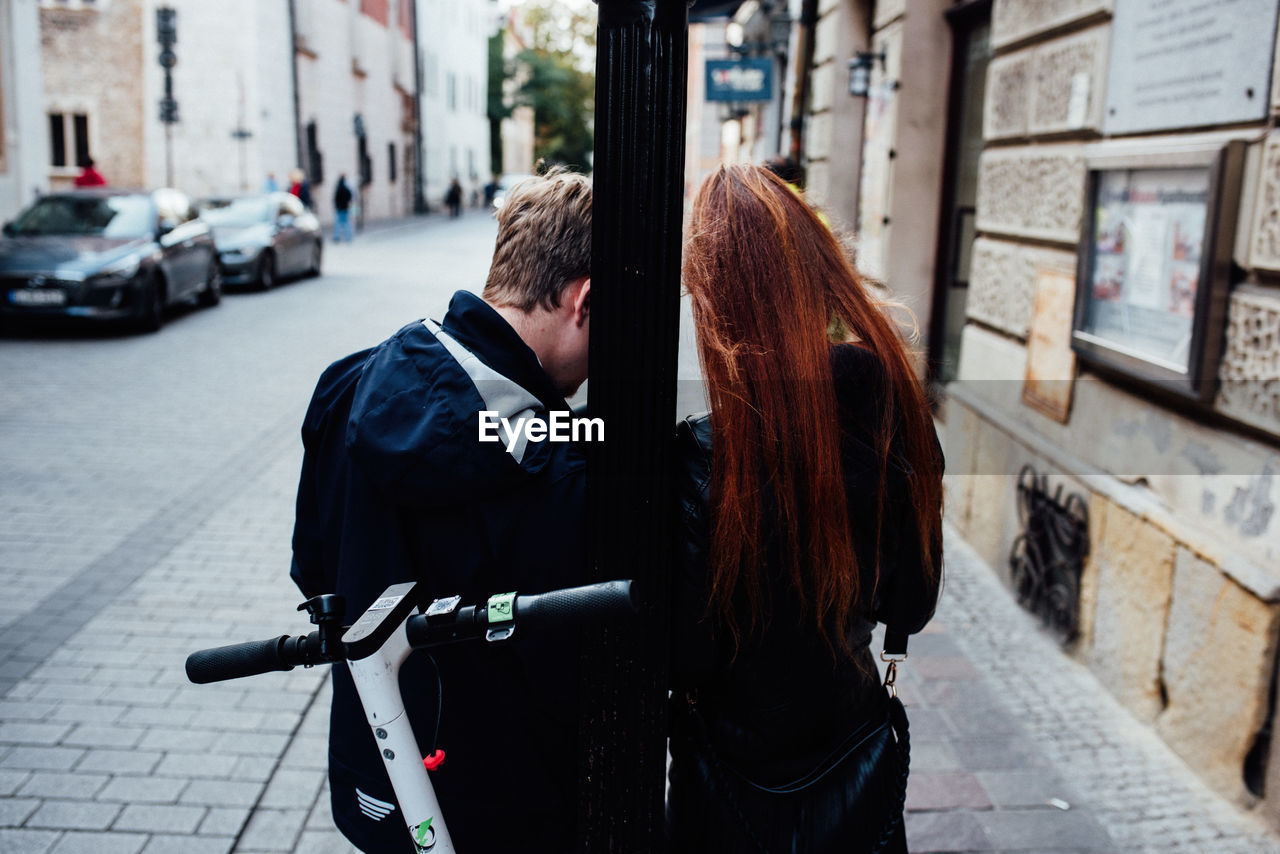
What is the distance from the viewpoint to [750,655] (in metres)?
1.58

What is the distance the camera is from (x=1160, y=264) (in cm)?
394

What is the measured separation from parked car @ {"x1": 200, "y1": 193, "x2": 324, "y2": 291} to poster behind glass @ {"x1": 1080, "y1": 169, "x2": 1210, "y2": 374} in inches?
568

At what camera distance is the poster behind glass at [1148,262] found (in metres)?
3.74

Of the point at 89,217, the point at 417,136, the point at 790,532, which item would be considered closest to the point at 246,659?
the point at 790,532

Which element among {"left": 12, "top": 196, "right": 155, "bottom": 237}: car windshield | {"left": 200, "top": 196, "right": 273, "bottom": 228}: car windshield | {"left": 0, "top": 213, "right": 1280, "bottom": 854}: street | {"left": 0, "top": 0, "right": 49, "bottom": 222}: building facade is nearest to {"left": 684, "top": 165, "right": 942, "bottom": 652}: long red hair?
{"left": 0, "top": 213, "right": 1280, "bottom": 854}: street

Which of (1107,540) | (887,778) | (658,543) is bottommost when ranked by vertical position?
(1107,540)

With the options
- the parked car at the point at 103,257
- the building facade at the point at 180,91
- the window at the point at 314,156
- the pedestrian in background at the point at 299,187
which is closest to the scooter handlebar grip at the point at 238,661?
the parked car at the point at 103,257

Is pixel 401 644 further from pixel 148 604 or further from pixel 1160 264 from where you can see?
pixel 148 604

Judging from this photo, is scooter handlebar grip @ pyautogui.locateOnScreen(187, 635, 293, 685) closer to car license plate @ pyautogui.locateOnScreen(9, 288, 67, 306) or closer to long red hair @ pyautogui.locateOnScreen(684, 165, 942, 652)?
long red hair @ pyautogui.locateOnScreen(684, 165, 942, 652)

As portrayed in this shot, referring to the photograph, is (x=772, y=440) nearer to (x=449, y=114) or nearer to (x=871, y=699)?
(x=871, y=699)

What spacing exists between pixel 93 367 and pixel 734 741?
10.2 meters

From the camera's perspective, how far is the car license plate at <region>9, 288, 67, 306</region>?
1141 centimetres

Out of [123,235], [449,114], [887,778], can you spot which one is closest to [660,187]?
[887,778]

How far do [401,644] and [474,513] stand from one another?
0.20m
